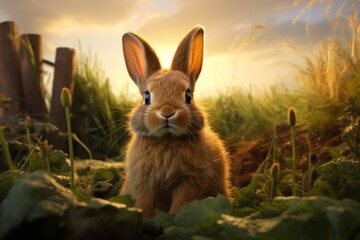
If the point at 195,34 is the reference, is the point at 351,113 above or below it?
below

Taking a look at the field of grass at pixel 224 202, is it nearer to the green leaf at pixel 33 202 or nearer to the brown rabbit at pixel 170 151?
the green leaf at pixel 33 202

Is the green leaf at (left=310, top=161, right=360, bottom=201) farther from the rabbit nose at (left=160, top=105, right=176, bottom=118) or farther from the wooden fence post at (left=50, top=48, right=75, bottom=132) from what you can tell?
the wooden fence post at (left=50, top=48, right=75, bottom=132)

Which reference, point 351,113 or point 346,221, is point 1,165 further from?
point 346,221

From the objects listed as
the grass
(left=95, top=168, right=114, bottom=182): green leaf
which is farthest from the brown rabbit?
the grass

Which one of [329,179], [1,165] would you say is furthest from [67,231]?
[1,165]

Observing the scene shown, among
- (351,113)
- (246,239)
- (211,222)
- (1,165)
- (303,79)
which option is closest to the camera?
(246,239)

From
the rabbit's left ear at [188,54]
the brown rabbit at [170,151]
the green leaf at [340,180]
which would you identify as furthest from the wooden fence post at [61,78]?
the green leaf at [340,180]

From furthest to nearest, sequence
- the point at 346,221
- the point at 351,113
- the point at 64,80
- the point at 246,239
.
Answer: the point at 64,80 → the point at 351,113 → the point at 246,239 → the point at 346,221
